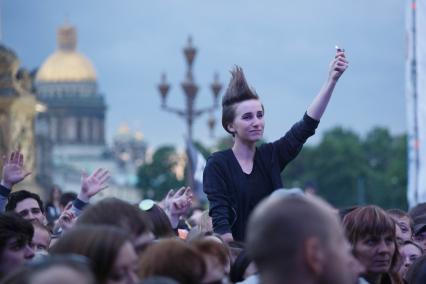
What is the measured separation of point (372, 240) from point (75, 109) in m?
171

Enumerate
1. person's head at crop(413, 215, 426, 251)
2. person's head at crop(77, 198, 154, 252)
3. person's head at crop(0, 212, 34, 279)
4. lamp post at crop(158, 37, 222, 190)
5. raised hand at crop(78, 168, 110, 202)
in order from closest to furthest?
person's head at crop(77, 198, 154, 252) → person's head at crop(0, 212, 34, 279) → raised hand at crop(78, 168, 110, 202) → person's head at crop(413, 215, 426, 251) → lamp post at crop(158, 37, 222, 190)

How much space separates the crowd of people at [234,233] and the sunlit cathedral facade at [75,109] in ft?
515

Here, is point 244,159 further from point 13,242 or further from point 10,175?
point 13,242

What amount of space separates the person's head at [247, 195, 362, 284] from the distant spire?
16901 centimetres

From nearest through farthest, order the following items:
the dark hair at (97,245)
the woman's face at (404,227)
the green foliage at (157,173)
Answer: the dark hair at (97,245) → the woman's face at (404,227) → the green foliage at (157,173)

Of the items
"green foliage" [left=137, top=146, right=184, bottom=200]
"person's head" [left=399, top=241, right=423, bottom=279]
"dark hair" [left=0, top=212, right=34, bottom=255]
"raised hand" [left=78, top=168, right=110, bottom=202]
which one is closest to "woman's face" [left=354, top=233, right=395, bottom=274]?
"dark hair" [left=0, top=212, right=34, bottom=255]

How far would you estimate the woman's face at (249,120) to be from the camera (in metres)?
9.91

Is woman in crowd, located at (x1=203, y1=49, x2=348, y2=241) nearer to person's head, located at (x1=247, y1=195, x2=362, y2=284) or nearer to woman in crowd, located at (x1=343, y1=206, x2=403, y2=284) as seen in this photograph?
woman in crowd, located at (x1=343, y1=206, x2=403, y2=284)

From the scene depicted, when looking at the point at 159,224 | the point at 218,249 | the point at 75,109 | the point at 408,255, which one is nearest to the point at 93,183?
the point at 159,224

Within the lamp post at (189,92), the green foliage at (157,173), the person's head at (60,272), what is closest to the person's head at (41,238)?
the person's head at (60,272)

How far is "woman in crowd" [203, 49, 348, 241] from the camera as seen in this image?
9.91 m

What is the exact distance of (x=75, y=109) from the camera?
17888 cm

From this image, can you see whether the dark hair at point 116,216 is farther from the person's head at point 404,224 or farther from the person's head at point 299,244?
the person's head at point 404,224

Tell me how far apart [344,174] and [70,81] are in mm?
48100
